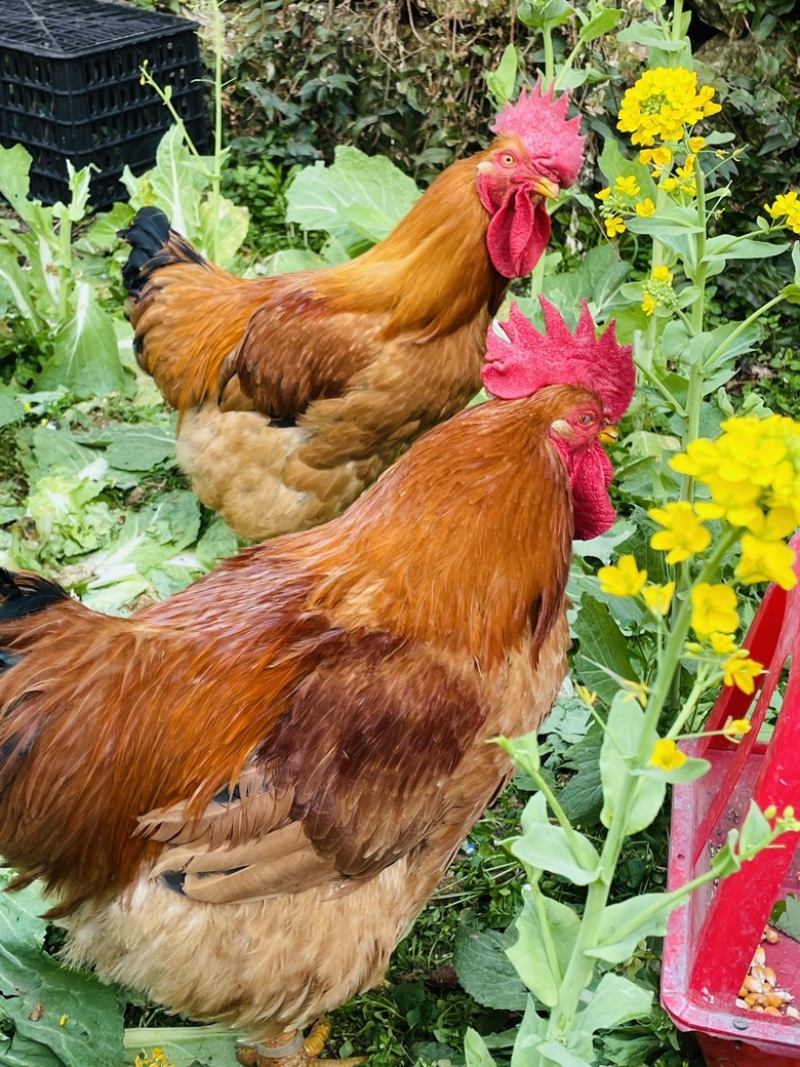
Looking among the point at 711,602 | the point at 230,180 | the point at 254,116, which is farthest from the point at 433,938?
the point at 254,116

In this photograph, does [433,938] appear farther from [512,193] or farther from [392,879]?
[512,193]

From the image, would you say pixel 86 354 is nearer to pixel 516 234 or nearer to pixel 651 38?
pixel 516 234

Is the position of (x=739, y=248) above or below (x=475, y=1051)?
above

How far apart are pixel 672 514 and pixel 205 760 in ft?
4.58

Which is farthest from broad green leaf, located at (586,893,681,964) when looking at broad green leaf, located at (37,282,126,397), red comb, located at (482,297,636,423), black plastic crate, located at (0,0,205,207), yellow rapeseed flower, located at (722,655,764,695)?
black plastic crate, located at (0,0,205,207)

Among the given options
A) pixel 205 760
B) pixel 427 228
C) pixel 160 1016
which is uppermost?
pixel 427 228

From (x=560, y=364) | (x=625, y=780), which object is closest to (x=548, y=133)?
(x=560, y=364)

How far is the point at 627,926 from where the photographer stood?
153 cm

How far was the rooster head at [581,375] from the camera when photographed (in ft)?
8.56

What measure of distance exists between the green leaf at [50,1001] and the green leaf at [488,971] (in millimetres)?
855

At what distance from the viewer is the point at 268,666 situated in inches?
93.5

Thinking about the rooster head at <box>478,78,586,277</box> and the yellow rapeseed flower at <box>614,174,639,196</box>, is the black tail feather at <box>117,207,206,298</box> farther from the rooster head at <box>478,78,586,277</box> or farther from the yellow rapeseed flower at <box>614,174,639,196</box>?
the yellow rapeseed flower at <box>614,174,639,196</box>

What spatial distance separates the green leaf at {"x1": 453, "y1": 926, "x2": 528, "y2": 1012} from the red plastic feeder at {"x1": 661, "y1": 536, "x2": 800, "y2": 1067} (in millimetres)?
459

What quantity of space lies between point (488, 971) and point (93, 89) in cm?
482
